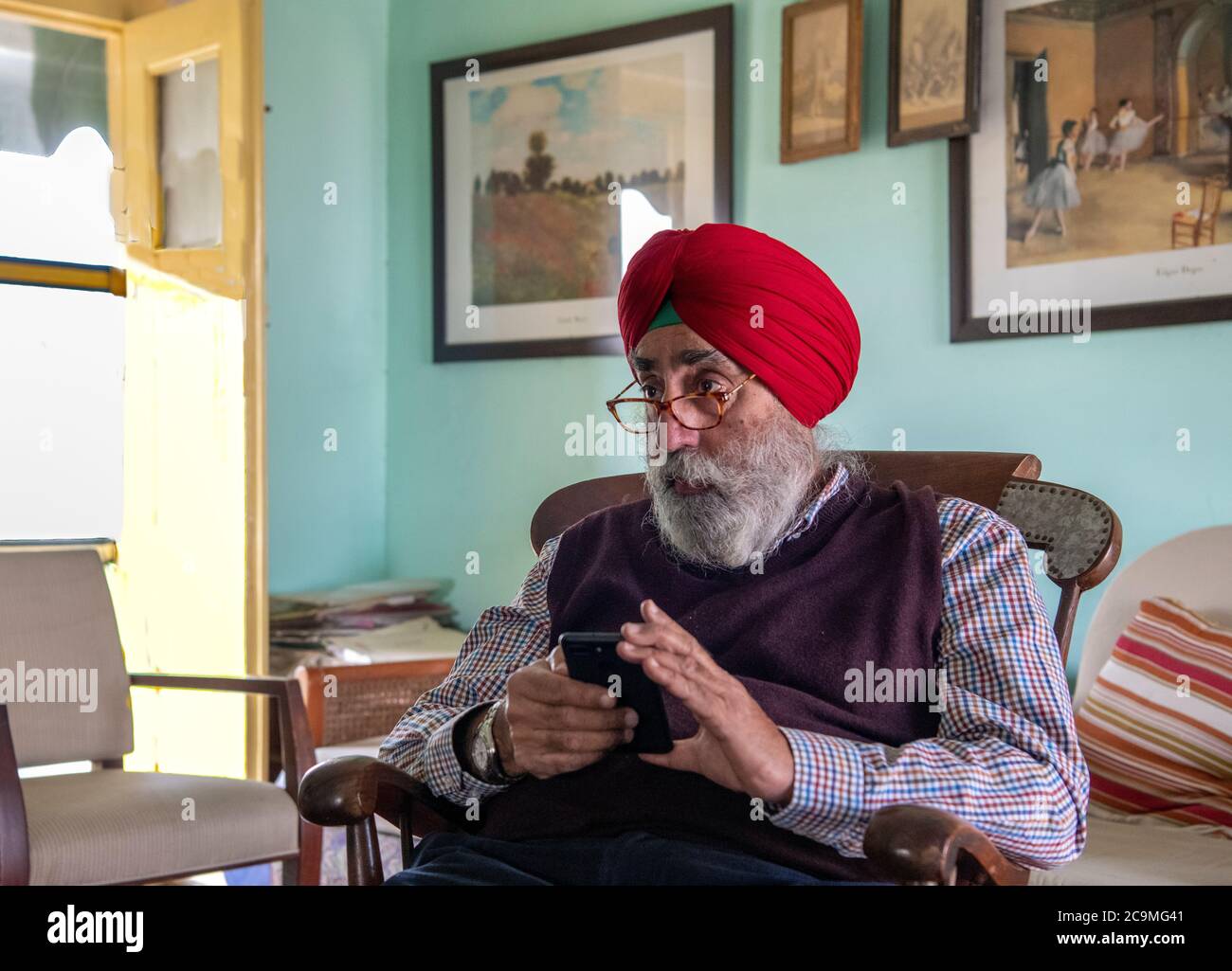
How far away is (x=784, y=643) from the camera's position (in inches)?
64.9

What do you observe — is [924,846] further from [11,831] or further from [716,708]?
[11,831]

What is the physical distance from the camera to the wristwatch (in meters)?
1.68

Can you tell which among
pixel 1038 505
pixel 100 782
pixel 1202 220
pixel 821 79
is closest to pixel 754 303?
pixel 1038 505

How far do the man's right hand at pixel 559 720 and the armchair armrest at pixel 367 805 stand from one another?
0.22 meters

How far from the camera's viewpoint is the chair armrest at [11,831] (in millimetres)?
2375

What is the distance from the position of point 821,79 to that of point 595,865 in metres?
2.19

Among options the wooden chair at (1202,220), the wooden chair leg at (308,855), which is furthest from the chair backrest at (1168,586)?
the wooden chair leg at (308,855)

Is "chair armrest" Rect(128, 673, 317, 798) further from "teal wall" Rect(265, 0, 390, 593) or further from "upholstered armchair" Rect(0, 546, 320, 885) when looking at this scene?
"teal wall" Rect(265, 0, 390, 593)

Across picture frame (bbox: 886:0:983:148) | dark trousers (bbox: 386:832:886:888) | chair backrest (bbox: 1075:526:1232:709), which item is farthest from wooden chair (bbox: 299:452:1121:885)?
picture frame (bbox: 886:0:983:148)

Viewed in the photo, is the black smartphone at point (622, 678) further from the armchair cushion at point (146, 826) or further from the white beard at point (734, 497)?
the armchair cushion at point (146, 826)

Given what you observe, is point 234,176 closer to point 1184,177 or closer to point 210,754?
point 210,754
